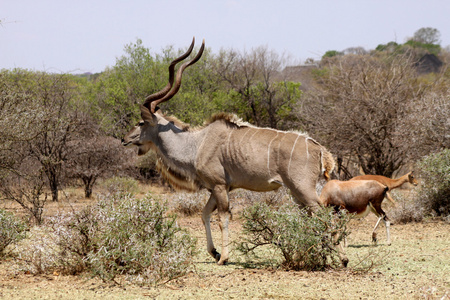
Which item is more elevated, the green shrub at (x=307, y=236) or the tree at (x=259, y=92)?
the tree at (x=259, y=92)

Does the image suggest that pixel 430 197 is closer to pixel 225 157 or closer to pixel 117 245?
pixel 225 157

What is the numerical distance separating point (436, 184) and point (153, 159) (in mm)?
12498

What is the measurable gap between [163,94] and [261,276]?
10.2 ft

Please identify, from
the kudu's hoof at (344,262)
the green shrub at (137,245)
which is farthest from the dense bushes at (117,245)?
the kudu's hoof at (344,262)

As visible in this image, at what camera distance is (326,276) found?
573cm

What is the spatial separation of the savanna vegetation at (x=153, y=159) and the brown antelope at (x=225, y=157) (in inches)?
16.8

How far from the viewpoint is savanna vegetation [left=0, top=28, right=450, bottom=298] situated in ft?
18.9

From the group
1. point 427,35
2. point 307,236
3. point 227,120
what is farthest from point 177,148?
point 427,35

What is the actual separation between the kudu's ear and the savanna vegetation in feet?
3.66

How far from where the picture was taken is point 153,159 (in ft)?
67.6

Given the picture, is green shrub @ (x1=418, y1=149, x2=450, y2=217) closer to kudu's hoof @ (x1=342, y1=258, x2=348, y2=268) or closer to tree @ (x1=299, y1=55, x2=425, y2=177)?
tree @ (x1=299, y1=55, x2=425, y2=177)

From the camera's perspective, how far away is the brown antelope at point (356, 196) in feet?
27.7

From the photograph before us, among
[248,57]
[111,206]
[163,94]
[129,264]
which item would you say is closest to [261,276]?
[129,264]

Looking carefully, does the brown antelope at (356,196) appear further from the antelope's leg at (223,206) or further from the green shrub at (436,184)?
the antelope's leg at (223,206)
